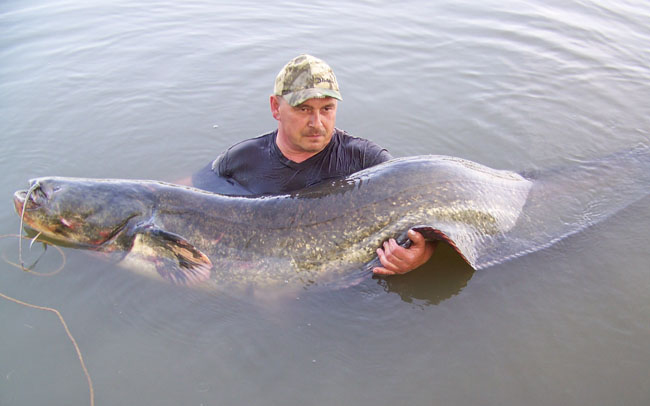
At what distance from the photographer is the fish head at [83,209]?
362 cm

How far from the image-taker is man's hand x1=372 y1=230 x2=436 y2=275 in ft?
10.6

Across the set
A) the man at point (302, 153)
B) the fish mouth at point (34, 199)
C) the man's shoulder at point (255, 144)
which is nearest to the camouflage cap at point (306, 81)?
the man at point (302, 153)

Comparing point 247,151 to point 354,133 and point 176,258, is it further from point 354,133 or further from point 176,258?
point 354,133

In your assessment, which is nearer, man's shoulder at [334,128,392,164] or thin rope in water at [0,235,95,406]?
thin rope in water at [0,235,95,406]

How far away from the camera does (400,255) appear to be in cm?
325

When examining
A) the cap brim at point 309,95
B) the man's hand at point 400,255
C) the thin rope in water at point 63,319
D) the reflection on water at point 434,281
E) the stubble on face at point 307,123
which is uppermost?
the cap brim at point 309,95

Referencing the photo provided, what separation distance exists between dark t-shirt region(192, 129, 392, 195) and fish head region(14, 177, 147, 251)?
81 centimetres

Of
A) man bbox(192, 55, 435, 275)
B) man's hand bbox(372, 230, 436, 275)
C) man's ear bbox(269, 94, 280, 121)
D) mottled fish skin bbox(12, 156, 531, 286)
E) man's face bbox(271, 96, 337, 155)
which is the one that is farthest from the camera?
man's ear bbox(269, 94, 280, 121)

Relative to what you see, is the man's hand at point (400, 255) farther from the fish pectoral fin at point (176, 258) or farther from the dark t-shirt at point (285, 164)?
the fish pectoral fin at point (176, 258)

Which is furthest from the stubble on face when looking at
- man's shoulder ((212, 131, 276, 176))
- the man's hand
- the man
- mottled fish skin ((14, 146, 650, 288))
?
the man's hand

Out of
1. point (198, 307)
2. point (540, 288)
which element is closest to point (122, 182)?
point (198, 307)

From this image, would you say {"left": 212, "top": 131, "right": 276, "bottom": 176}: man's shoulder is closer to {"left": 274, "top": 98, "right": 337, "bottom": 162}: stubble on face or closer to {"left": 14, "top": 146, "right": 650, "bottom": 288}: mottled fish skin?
{"left": 274, "top": 98, "right": 337, "bottom": 162}: stubble on face

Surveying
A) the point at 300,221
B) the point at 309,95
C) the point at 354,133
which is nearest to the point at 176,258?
the point at 300,221

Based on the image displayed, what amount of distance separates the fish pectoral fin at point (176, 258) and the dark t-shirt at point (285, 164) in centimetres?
81
